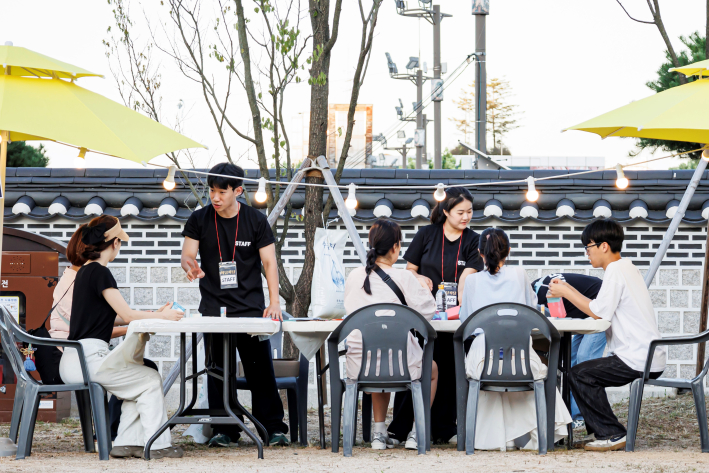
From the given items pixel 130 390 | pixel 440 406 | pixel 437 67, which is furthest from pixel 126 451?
pixel 437 67

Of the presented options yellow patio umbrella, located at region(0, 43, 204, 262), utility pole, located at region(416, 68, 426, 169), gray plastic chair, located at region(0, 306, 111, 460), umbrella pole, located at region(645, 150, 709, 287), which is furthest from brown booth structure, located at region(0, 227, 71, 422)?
utility pole, located at region(416, 68, 426, 169)

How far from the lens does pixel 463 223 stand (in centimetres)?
539

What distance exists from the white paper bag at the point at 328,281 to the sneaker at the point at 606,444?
1660 millimetres

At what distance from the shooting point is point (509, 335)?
14.8 ft

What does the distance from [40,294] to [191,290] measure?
56.1 inches

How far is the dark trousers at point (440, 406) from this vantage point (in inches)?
195

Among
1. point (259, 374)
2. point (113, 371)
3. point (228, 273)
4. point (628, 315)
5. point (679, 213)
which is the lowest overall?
point (259, 374)

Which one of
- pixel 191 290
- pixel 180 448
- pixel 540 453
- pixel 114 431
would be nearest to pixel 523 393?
pixel 540 453

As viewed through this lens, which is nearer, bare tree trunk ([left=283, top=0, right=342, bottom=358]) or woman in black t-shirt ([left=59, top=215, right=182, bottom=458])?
woman in black t-shirt ([left=59, top=215, right=182, bottom=458])

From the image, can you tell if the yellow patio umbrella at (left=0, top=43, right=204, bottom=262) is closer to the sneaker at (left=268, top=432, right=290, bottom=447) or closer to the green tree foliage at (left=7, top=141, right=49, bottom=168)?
the sneaker at (left=268, top=432, right=290, bottom=447)

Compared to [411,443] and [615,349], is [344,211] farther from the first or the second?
[615,349]

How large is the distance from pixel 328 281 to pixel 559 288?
1406mm

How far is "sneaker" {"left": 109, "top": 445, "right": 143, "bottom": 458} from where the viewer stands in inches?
172

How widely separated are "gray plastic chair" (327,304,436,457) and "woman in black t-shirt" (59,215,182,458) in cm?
92
